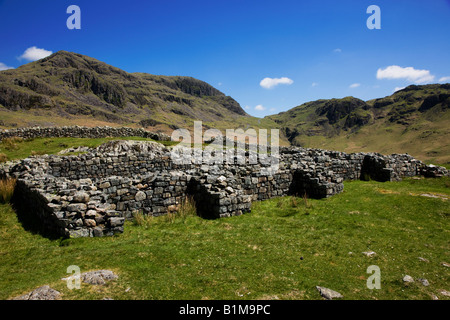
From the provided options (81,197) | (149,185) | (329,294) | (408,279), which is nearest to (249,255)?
(329,294)

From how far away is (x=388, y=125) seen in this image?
121500 mm

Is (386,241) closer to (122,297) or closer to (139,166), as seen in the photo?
(122,297)

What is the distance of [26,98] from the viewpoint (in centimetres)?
6231

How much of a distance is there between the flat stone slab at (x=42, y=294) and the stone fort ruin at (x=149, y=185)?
3.23 metres

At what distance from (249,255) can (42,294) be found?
473 cm

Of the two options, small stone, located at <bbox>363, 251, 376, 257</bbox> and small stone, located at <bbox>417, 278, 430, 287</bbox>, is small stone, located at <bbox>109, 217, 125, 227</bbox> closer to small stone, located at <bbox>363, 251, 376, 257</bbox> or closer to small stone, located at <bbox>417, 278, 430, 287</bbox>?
small stone, located at <bbox>363, 251, 376, 257</bbox>

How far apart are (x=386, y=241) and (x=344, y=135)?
140 m

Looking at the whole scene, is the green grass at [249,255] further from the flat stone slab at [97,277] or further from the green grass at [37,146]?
the green grass at [37,146]

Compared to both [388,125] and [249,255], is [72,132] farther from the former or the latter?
[388,125]

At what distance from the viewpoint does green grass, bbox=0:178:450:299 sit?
5219mm

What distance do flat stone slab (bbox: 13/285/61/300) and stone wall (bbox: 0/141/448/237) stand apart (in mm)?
3239

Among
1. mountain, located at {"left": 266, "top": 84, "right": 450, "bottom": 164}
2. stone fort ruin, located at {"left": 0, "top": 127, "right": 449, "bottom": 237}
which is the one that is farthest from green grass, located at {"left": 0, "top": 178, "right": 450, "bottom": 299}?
mountain, located at {"left": 266, "top": 84, "right": 450, "bottom": 164}

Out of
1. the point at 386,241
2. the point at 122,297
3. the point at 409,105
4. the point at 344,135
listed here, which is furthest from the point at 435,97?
the point at 122,297

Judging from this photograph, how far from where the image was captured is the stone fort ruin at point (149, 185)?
8.15 m
